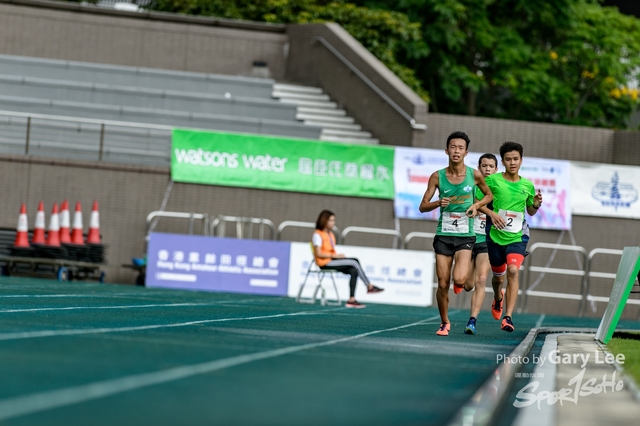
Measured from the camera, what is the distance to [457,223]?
39.9 ft

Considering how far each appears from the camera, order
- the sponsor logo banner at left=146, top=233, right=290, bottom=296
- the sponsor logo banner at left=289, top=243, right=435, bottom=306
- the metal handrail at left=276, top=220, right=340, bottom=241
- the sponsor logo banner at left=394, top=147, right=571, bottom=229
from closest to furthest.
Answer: the sponsor logo banner at left=289, top=243, right=435, bottom=306
the sponsor logo banner at left=146, top=233, right=290, bottom=296
the metal handrail at left=276, top=220, right=340, bottom=241
the sponsor logo banner at left=394, top=147, right=571, bottom=229

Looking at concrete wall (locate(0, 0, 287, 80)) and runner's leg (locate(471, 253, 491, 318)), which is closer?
runner's leg (locate(471, 253, 491, 318))

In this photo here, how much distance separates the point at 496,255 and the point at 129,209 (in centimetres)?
1481

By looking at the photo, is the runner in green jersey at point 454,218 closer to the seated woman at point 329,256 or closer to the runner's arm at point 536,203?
the runner's arm at point 536,203

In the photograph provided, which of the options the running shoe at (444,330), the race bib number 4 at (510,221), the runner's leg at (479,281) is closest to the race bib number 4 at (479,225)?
the runner's leg at (479,281)

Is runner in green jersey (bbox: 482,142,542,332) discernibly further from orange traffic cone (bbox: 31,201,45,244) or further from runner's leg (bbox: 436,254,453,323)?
orange traffic cone (bbox: 31,201,45,244)

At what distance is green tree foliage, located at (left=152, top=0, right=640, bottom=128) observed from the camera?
34.9 m

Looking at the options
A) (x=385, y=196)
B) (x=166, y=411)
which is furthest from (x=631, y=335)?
(x=385, y=196)

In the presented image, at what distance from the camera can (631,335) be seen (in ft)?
46.3

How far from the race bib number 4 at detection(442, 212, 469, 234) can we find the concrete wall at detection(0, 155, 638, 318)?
46.5ft

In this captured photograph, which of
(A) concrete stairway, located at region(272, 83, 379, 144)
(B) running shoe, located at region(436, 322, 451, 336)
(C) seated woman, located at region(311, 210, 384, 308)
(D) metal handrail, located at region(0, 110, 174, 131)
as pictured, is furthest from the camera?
(A) concrete stairway, located at region(272, 83, 379, 144)

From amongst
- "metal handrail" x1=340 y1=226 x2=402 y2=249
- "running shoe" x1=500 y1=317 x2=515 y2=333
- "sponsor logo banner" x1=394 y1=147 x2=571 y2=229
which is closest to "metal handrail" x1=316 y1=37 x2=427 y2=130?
"sponsor logo banner" x1=394 y1=147 x2=571 y2=229

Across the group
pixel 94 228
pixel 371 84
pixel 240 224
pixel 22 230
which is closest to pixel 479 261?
pixel 240 224

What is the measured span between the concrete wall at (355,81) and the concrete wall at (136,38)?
0.89m
